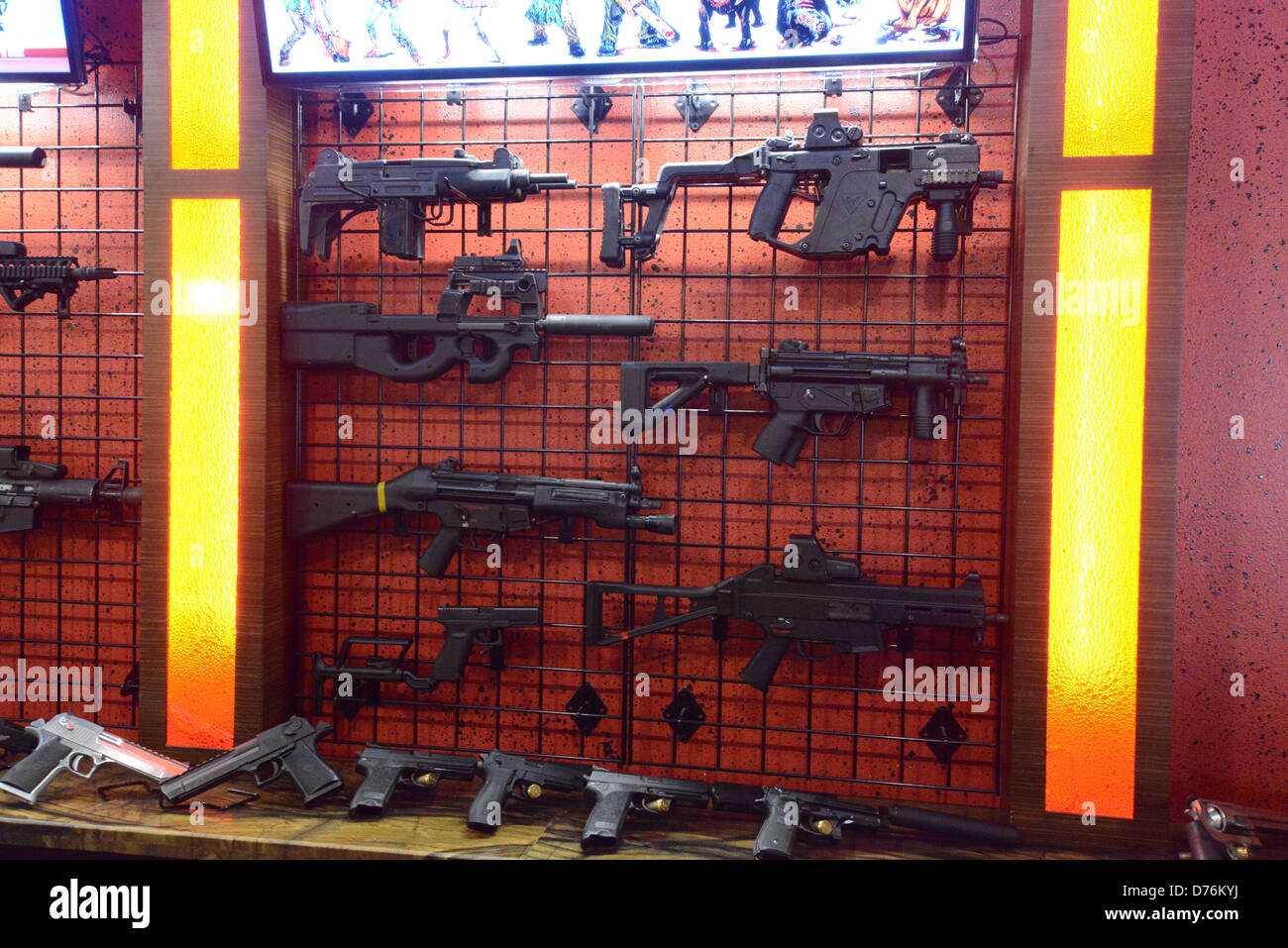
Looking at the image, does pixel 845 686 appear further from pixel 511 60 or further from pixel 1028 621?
pixel 511 60

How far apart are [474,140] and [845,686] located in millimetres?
2501

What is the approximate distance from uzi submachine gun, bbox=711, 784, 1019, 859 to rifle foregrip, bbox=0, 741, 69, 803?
230 centimetres

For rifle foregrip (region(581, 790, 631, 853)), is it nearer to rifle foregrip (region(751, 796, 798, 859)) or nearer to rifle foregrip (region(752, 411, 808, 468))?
rifle foregrip (region(751, 796, 798, 859))

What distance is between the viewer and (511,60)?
2.81 metres

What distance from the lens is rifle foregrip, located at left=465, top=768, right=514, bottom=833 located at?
8.89 feet

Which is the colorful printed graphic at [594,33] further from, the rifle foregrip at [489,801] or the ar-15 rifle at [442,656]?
the rifle foregrip at [489,801]

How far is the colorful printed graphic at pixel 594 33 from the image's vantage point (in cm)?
262

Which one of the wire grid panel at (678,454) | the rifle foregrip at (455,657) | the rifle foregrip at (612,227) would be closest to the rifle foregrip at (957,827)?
the wire grid panel at (678,454)

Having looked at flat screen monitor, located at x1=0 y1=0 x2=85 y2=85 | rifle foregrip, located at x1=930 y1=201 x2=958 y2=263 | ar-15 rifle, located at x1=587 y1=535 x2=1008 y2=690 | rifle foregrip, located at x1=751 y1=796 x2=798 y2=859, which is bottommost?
rifle foregrip, located at x1=751 y1=796 x2=798 y2=859

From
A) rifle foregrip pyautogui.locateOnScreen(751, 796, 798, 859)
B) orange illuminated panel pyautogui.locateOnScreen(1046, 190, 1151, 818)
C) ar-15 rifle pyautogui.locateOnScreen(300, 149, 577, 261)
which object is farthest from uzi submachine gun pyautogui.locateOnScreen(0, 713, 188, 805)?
orange illuminated panel pyautogui.locateOnScreen(1046, 190, 1151, 818)

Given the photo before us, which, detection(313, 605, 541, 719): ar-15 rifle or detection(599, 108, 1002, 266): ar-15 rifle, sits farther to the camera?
detection(313, 605, 541, 719): ar-15 rifle

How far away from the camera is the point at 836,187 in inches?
110
